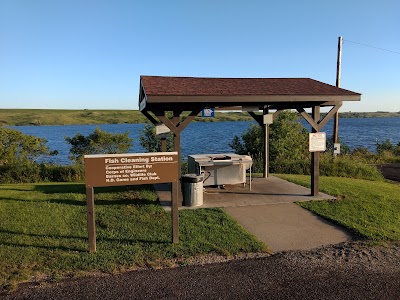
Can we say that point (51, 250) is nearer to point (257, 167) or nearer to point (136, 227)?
point (136, 227)

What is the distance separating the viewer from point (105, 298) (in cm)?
414

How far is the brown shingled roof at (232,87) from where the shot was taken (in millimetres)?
8016

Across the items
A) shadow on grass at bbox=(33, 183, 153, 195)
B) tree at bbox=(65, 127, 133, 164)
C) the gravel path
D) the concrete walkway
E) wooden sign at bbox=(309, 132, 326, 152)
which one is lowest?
the gravel path

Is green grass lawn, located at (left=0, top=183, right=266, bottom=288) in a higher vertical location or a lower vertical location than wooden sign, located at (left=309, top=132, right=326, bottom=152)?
lower

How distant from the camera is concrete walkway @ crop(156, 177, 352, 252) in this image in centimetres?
623

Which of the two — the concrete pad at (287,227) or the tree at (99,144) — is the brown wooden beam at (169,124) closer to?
the concrete pad at (287,227)

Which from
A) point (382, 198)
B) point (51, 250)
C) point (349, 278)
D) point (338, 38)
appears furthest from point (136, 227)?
point (338, 38)

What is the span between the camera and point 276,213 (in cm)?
789

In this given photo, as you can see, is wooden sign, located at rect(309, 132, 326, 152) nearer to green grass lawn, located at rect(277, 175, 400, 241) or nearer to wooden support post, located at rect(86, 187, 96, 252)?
green grass lawn, located at rect(277, 175, 400, 241)

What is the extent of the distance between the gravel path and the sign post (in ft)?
3.91

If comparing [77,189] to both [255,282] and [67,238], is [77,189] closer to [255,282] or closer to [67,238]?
[67,238]

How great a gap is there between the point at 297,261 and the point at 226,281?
51.9 inches

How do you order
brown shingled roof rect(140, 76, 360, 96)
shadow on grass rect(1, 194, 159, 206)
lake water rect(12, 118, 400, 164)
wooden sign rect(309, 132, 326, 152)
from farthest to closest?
lake water rect(12, 118, 400, 164), wooden sign rect(309, 132, 326, 152), shadow on grass rect(1, 194, 159, 206), brown shingled roof rect(140, 76, 360, 96)

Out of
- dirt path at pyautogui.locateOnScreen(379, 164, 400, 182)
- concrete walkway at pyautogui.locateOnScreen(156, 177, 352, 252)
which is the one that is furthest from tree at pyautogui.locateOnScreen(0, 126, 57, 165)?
dirt path at pyautogui.locateOnScreen(379, 164, 400, 182)
